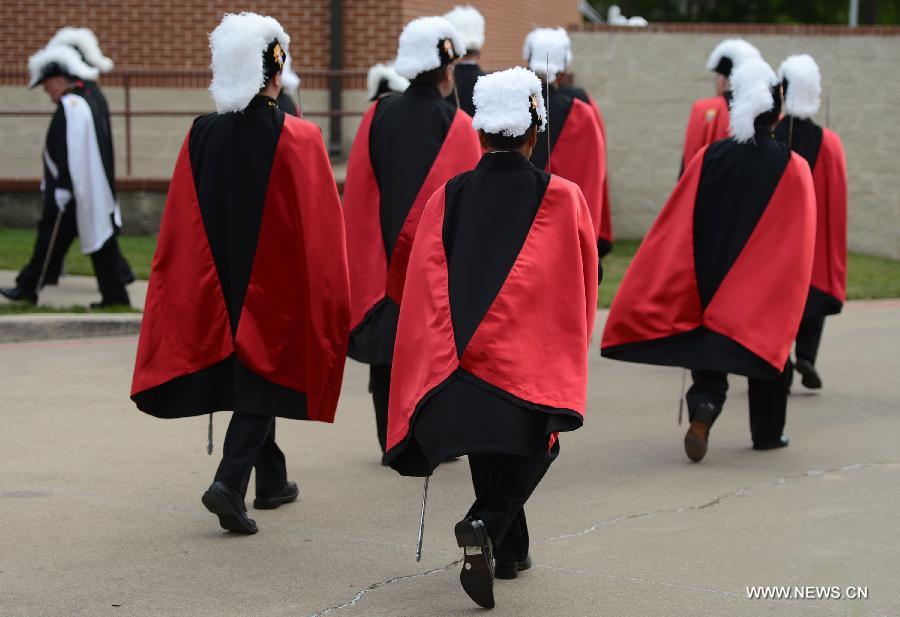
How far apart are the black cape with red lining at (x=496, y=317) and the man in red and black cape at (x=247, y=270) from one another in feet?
2.72

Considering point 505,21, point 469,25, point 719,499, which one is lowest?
point 719,499

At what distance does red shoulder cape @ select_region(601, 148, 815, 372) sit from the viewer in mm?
6863

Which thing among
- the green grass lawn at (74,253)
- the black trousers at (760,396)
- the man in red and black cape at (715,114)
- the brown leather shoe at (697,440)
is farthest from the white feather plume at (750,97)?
the green grass lawn at (74,253)

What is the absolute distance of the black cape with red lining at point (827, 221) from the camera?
8.31 metres

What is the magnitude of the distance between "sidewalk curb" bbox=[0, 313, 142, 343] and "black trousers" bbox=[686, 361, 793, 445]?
181 inches

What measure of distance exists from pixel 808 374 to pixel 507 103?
4650 mm

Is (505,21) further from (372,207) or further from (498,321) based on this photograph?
(498,321)

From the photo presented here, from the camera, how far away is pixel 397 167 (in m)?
6.55

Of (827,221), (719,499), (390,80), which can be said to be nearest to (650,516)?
(719,499)

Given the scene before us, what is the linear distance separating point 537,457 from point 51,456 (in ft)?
9.89

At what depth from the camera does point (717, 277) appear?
6973 millimetres

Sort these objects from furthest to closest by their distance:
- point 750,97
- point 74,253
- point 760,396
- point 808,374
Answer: point 74,253 → point 808,374 → point 760,396 → point 750,97

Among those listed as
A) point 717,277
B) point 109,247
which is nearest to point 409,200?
point 717,277

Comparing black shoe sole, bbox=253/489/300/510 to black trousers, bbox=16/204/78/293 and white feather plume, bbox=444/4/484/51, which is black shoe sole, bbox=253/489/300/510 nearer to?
white feather plume, bbox=444/4/484/51
